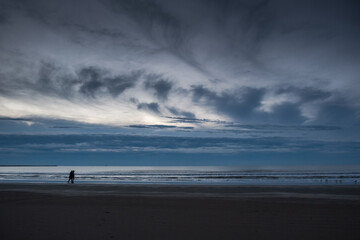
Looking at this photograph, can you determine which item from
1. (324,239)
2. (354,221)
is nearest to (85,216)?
(324,239)

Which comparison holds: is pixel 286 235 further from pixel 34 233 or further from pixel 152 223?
pixel 34 233

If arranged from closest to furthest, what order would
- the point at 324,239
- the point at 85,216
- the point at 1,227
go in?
the point at 324,239, the point at 1,227, the point at 85,216

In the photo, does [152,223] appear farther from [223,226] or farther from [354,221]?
[354,221]

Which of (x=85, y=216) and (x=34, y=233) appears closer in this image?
(x=34, y=233)

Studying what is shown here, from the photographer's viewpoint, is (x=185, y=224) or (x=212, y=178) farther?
(x=212, y=178)

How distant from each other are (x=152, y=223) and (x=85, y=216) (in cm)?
327

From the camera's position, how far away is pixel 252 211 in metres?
10.9

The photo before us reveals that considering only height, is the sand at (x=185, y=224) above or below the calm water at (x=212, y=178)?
above

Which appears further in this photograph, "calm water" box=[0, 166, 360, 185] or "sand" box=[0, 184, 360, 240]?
"calm water" box=[0, 166, 360, 185]

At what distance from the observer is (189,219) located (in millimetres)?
9344

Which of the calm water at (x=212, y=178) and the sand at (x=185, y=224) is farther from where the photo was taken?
the calm water at (x=212, y=178)

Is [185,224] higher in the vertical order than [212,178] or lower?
higher

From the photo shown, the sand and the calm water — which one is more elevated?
the sand

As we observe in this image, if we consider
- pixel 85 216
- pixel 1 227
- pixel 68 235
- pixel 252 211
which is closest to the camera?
pixel 68 235
